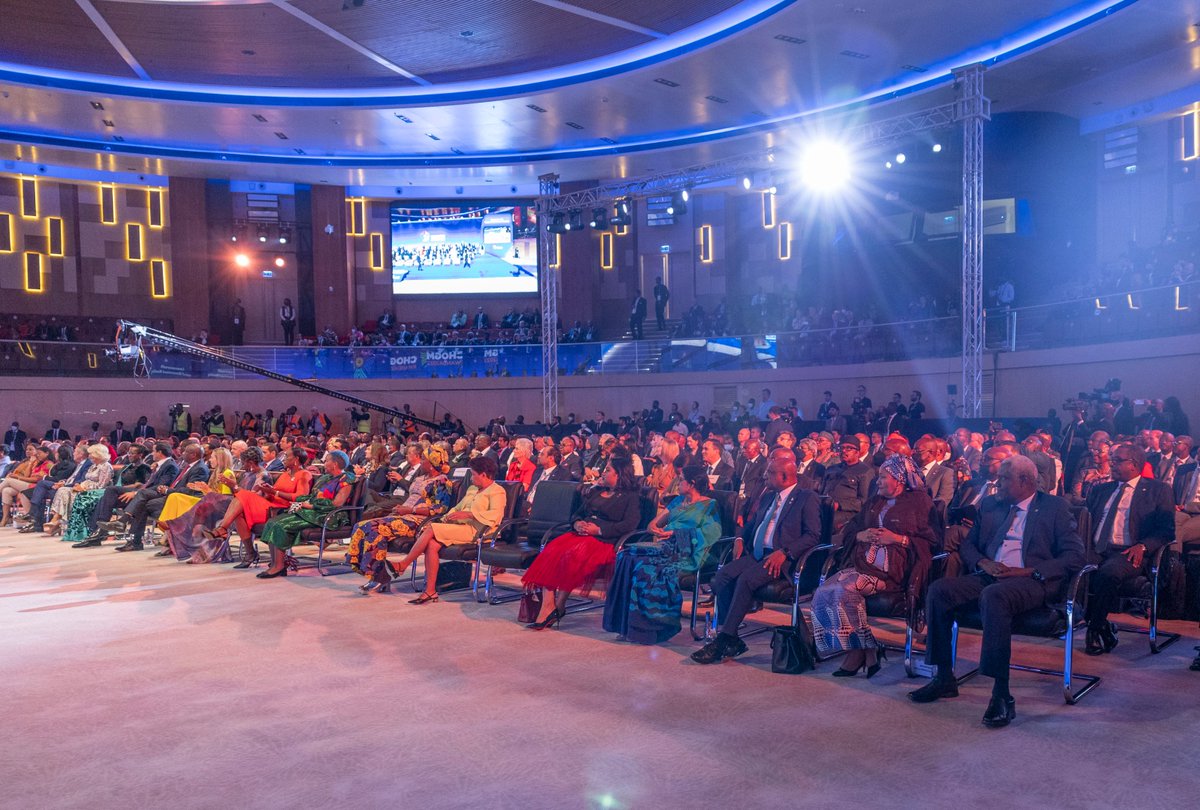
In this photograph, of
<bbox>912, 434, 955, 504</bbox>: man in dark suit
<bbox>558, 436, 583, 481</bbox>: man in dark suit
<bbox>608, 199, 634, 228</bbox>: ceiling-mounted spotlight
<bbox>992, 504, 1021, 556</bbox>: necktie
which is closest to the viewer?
<bbox>992, 504, 1021, 556</bbox>: necktie

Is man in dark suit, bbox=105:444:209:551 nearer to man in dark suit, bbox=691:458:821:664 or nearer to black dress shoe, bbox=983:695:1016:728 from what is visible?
man in dark suit, bbox=691:458:821:664

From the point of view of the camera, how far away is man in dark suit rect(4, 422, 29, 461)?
715 inches

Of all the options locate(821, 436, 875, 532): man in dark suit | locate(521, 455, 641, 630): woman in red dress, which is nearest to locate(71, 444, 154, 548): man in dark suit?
locate(521, 455, 641, 630): woman in red dress

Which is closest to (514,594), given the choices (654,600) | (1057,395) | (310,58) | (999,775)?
(654,600)

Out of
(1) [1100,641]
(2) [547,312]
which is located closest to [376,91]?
(2) [547,312]

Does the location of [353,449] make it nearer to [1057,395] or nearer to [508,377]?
[508,377]

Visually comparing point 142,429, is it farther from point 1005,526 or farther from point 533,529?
point 1005,526

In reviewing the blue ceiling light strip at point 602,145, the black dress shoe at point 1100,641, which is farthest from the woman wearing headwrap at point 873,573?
the blue ceiling light strip at point 602,145

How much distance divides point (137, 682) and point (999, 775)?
14.1 ft

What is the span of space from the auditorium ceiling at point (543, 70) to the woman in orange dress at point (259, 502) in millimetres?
6614

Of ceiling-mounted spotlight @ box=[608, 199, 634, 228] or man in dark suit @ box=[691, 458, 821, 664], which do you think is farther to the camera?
ceiling-mounted spotlight @ box=[608, 199, 634, 228]

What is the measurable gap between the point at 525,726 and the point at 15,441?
716 inches

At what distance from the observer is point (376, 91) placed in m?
16.8

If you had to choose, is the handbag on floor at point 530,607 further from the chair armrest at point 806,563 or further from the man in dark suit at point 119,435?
the man in dark suit at point 119,435
